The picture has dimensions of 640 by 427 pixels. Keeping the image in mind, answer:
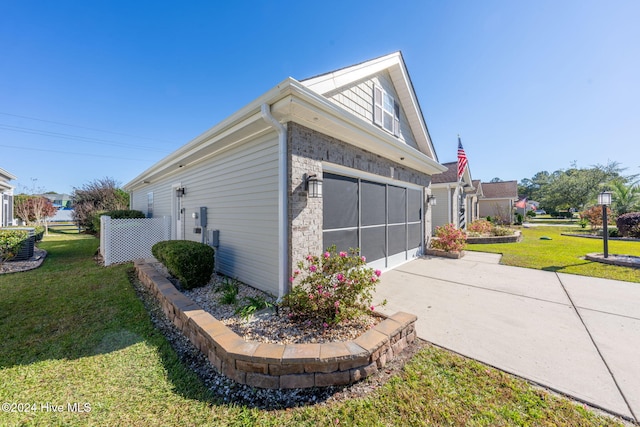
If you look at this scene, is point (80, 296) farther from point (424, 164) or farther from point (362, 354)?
point (424, 164)

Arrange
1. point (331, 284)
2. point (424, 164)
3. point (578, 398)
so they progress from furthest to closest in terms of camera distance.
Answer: point (424, 164) → point (331, 284) → point (578, 398)

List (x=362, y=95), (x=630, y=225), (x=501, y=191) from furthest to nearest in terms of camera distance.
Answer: (x=501, y=191)
(x=630, y=225)
(x=362, y=95)

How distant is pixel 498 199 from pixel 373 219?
2495cm

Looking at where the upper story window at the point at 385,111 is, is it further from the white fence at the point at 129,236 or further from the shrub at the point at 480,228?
the shrub at the point at 480,228

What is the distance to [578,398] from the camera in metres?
2.15

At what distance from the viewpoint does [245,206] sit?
5074 mm

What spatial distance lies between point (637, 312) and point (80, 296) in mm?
9758

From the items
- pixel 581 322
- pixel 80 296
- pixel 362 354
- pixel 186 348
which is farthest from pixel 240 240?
pixel 581 322

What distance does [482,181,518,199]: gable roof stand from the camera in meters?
24.3

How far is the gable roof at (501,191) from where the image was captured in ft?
79.9

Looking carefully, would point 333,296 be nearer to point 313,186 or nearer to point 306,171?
point 313,186

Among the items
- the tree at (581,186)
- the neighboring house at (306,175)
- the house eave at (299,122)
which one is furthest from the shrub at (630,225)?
the tree at (581,186)

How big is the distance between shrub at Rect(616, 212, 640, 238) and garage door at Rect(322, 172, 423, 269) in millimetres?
12377

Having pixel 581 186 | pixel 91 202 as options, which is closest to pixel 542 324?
pixel 91 202
